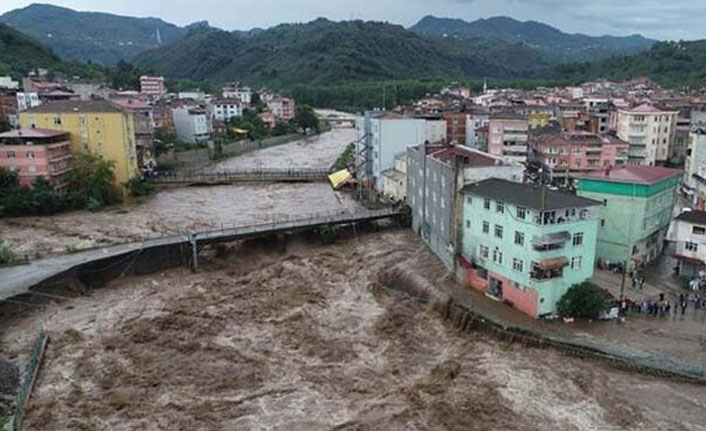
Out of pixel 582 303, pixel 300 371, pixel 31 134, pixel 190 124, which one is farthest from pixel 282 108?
pixel 300 371

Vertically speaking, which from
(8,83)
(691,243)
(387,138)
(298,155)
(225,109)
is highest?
(8,83)

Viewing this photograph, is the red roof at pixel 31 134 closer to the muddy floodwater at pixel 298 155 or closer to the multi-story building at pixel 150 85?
the muddy floodwater at pixel 298 155

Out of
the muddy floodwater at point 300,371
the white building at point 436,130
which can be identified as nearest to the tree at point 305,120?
the white building at point 436,130

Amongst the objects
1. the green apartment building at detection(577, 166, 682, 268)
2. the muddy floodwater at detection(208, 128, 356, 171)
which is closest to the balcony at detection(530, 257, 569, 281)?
the green apartment building at detection(577, 166, 682, 268)

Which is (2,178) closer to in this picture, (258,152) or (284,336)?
(284,336)

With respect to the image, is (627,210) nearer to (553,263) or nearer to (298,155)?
(553,263)

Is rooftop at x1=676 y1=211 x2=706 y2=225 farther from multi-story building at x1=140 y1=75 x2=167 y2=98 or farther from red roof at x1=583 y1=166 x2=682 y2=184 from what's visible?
multi-story building at x1=140 y1=75 x2=167 y2=98
